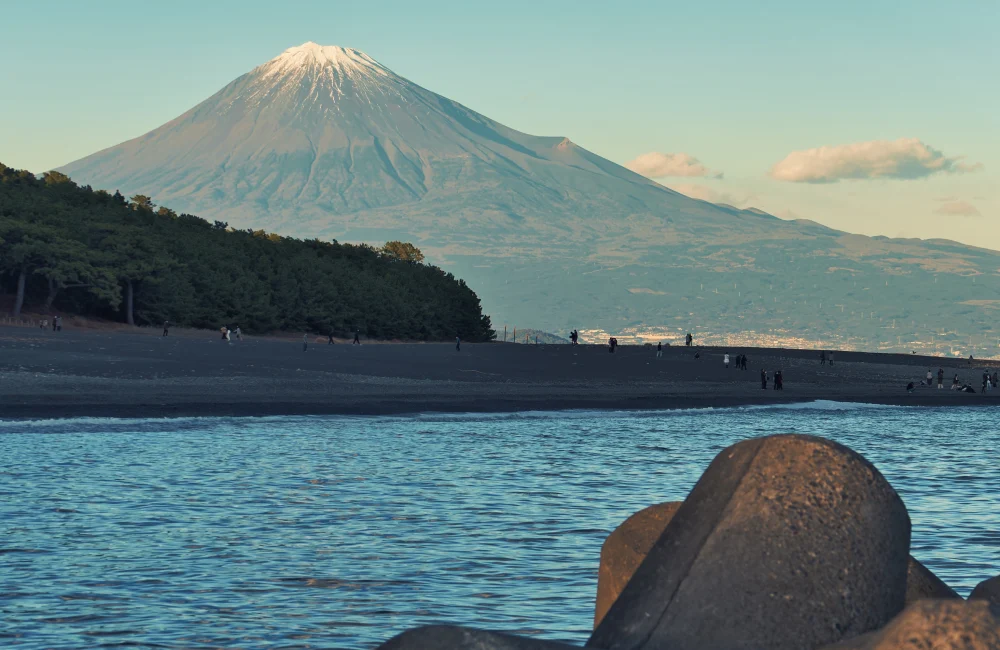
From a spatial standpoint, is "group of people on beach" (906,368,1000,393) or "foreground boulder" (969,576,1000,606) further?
"group of people on beach" (906,368,1000,393)

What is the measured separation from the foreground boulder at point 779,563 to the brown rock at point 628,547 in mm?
1434

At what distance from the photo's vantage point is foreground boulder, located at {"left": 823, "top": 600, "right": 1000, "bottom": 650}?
4.52 meters

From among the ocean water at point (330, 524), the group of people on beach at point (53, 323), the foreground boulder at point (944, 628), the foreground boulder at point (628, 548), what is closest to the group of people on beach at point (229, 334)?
the group of people on beach at point (53, 323)

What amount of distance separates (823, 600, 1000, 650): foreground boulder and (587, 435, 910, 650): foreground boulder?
1.33 meters

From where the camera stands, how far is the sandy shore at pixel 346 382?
134ft

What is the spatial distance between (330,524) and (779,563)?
38.1 ft

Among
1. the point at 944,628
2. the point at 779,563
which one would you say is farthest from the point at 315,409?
the point at 944,628

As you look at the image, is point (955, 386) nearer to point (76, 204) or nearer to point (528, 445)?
point (528, 445)

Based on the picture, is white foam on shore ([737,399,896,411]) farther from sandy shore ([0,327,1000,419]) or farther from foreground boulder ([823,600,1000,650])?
foreground boulder ([823,600,1000,650])

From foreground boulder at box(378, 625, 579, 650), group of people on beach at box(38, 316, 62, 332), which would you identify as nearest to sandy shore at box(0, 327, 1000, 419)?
group of people on beach at box(38, 316, 62, 332)

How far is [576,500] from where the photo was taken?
20359 millimetres

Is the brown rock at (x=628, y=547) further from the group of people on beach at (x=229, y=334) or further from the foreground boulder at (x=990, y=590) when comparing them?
the group of people on beach at (x=229, y=334)

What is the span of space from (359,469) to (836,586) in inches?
755

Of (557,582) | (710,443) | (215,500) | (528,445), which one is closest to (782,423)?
(710,443)
